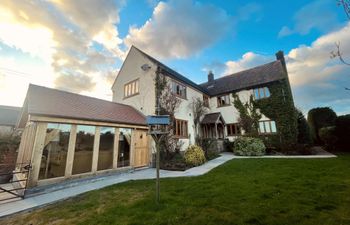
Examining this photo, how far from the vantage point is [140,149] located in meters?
10.9

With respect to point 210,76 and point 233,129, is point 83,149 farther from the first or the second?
point 210,76

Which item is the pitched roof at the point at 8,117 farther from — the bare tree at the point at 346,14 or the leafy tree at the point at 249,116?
the bare tree at the point at 346,14

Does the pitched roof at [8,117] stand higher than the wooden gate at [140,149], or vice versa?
the pitched roof at [8,117]

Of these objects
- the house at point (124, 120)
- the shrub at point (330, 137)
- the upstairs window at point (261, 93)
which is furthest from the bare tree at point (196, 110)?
the shrub at point (330, 137)

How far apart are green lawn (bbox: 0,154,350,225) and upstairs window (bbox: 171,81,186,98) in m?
9.72

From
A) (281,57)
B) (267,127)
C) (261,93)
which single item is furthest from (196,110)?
(281,57)

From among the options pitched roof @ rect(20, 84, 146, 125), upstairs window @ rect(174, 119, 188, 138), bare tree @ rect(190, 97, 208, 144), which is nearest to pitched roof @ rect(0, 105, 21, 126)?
pitched roof @ rect(20, 84, 146, 125)

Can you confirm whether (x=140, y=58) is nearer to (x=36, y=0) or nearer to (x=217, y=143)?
(x=36, y=0)

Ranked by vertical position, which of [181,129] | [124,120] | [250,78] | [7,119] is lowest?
[181,129]

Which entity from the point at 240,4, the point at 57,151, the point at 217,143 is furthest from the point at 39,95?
the point at 217,143

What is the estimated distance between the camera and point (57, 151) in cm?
700

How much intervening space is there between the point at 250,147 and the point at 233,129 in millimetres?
3859

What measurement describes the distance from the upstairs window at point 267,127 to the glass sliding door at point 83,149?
52.6ft

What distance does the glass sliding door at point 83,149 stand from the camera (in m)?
7.45
